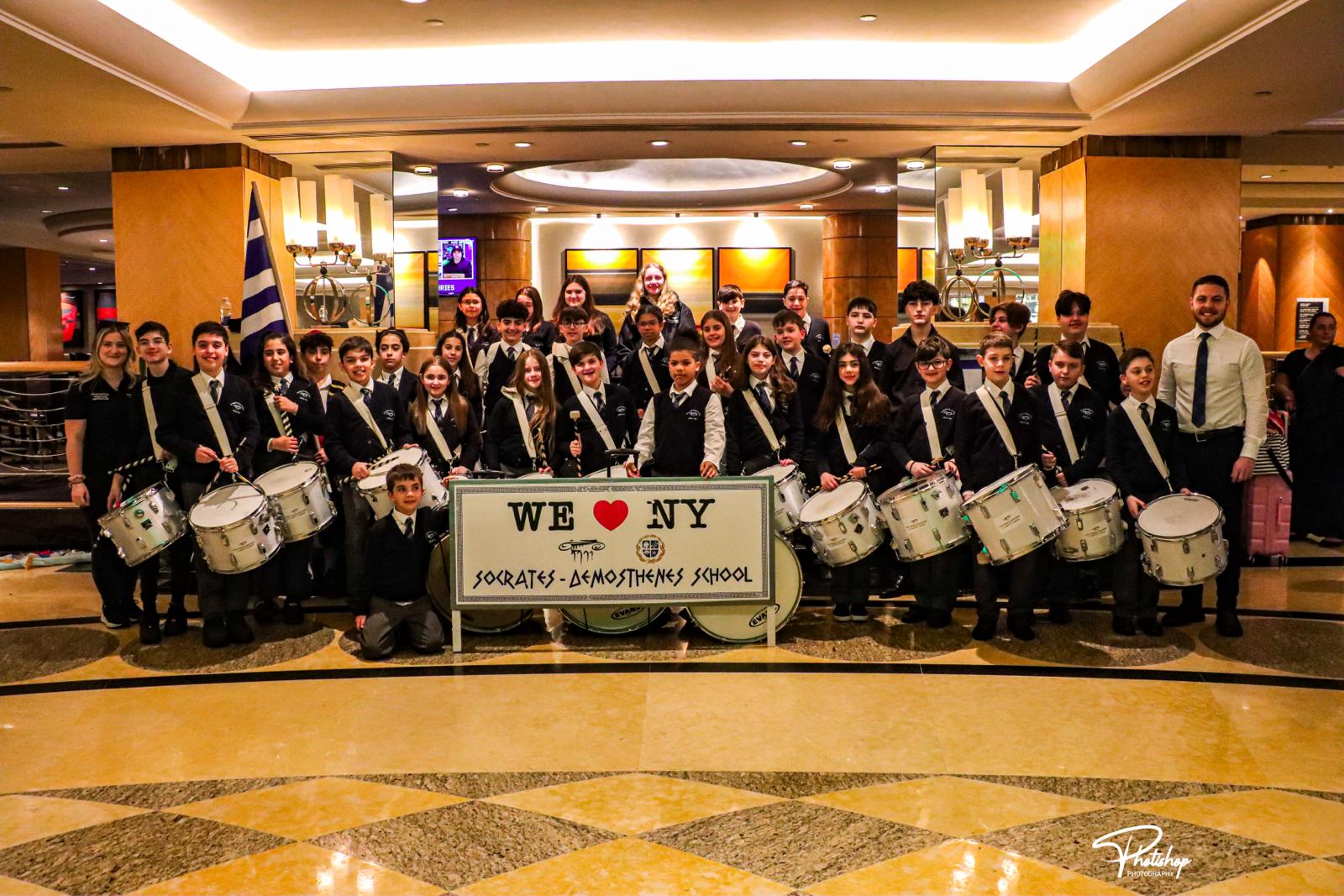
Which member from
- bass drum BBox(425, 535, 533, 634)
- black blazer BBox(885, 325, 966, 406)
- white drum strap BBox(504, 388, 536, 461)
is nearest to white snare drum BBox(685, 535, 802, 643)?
bass drum BBox(425, 535, 533, 634)

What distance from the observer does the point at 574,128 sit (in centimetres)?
841

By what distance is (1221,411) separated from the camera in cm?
543

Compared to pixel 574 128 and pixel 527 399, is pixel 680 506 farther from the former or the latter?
pixel 574 128

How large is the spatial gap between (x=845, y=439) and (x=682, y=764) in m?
2.49

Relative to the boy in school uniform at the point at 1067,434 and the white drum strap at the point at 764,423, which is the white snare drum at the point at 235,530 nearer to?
the white drum strap at the point at 764,423

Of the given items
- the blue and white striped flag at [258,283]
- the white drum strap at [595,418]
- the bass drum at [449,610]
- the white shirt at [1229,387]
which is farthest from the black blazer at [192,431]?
the white shirt at [1229,387]

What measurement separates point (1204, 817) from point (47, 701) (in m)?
4.57

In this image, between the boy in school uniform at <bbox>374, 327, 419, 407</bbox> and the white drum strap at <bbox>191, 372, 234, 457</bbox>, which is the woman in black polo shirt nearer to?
the white drum strap at <bbox>191, 372, 234, 457</bbox>

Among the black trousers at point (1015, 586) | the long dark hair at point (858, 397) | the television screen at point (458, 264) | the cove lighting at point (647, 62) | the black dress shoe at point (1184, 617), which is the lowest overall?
the black dress shoe at point (1184, 617)

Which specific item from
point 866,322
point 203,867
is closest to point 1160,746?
point 866,322

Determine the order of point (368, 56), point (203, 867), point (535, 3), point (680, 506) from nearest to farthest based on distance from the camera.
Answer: point (203, 867)
point (680, 506)
point (535, 3)
point (368, 56)

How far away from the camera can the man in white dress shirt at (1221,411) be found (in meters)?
5.36

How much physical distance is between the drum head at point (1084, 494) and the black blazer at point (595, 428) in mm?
2213

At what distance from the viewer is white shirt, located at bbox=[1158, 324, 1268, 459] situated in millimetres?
5352
